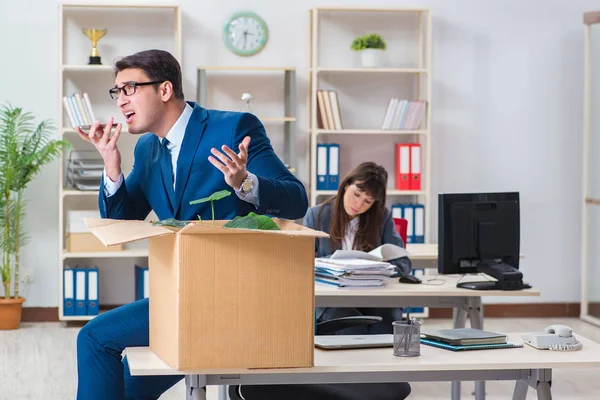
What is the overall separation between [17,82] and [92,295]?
159cm

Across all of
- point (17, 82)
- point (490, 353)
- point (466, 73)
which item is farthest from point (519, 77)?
point (490, 353)

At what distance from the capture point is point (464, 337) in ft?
8.60

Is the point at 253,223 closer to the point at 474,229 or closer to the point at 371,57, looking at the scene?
the point at 474,229

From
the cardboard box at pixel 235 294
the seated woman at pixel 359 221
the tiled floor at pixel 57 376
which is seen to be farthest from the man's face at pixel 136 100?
the tiled floor at pixel 57 376

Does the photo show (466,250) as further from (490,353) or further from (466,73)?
(466,73)

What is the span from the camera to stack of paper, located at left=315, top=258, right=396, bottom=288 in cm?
382

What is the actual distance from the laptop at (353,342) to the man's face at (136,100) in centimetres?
79

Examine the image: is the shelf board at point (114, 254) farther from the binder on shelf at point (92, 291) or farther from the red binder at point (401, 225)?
the red binder at point (401, 225)

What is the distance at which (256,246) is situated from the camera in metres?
2.18

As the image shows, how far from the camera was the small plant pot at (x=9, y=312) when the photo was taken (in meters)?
6.26

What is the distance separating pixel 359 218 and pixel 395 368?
7.24ft

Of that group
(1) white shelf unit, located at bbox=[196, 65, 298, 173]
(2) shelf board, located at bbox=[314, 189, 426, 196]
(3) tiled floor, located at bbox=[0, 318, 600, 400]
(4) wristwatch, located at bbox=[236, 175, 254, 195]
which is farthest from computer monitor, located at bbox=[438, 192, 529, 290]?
(1) white shelf unit, located at bbox=[196, 65, 298, 173]

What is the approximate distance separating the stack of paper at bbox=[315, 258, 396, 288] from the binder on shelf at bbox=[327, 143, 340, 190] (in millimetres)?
2688

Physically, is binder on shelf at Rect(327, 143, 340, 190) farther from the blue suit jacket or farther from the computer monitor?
the blue suit jacket
